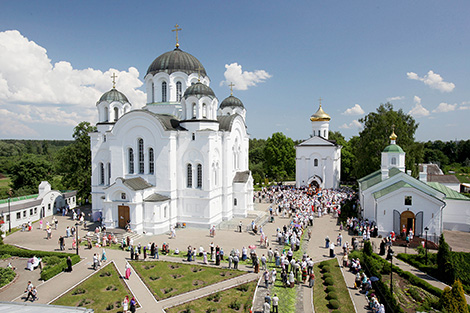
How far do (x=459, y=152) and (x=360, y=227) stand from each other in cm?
8467

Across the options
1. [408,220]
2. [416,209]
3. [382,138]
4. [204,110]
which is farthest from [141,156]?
[382,138]

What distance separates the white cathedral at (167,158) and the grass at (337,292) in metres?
10.8

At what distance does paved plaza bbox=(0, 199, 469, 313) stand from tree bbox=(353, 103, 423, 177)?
38.3ft

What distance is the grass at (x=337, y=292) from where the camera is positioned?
1314cm

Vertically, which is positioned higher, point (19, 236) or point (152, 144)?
point (152, 144)

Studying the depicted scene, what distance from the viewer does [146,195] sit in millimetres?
24062

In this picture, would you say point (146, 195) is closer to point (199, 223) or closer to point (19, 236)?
point (199, 223)

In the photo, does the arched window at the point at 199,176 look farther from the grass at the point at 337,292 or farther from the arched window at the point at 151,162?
the grass at the point at 337,292

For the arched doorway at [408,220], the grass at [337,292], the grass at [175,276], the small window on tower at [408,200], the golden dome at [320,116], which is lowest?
the grass at [337,292]

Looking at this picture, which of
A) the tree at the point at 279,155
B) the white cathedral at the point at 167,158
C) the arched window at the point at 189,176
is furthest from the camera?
the tree at the point at 279,155

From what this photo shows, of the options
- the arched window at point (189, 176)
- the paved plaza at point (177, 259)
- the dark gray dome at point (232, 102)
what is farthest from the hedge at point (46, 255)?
the dark gray dome at point (232, 102)

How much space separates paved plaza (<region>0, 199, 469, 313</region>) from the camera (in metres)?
13.8

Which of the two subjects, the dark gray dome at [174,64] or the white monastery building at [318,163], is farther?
the white monastery building at [318,163]

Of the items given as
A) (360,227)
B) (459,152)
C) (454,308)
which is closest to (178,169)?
(360,227)
